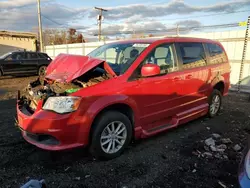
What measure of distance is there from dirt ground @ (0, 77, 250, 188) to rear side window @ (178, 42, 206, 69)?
57.3 inches

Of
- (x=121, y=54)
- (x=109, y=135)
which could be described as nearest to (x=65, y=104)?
(x=109, y=135)

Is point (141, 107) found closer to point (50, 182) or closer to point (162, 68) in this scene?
point (162, 68)

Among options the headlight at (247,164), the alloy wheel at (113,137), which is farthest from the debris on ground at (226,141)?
the headlight at (247,164)

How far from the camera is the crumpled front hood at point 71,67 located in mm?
3467

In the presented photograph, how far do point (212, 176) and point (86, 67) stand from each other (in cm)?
242

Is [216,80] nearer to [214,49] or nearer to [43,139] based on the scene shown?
[214,49]

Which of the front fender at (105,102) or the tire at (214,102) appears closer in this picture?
the front fender at (105,102)

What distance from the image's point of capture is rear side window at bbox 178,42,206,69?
4406 mm

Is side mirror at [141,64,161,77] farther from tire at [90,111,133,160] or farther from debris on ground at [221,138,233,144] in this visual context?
debris on ground at [221,138,233,144]

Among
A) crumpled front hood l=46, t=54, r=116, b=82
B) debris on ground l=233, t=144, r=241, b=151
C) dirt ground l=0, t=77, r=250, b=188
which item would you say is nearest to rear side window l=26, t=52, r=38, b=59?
dirt ground l=0, t=77, r=250, b=188

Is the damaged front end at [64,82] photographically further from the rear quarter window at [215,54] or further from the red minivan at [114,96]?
the rear quarter window at [215,54]

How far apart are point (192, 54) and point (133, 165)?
2699mm

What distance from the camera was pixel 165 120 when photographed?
4.18m

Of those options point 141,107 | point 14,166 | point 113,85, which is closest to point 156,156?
point 141,107
